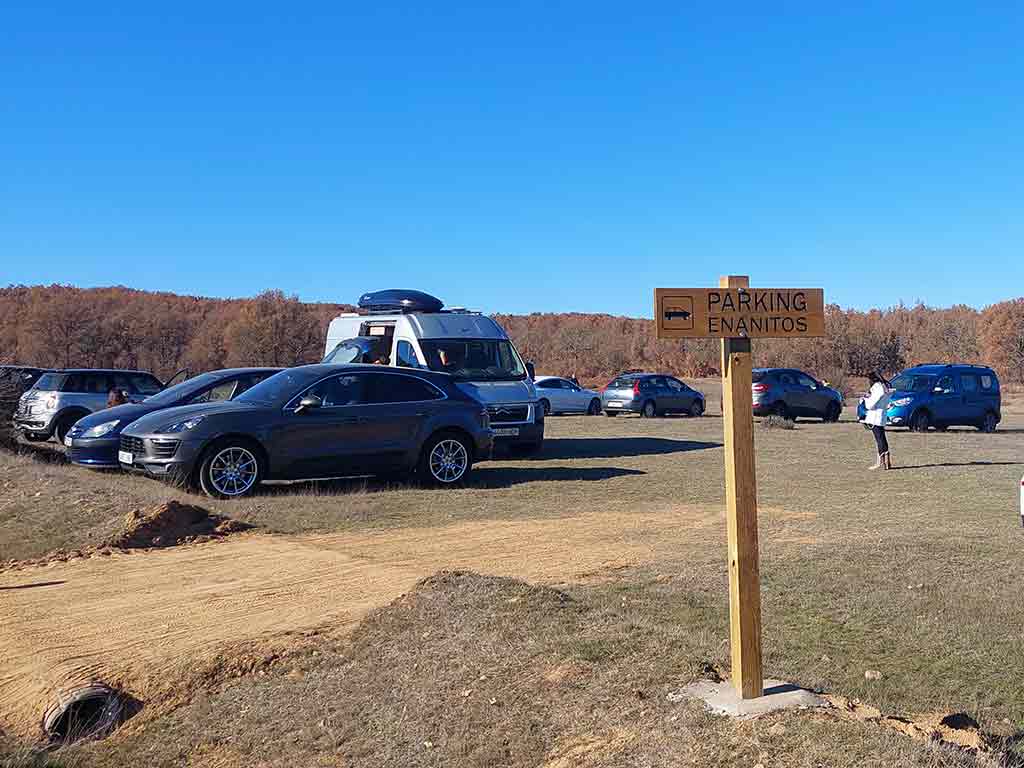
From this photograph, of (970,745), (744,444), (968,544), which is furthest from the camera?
(968,544)

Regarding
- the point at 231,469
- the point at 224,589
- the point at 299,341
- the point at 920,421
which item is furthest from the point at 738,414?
the point at 299,341

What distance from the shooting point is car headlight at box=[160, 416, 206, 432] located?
13023mm

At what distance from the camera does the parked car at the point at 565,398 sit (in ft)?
116

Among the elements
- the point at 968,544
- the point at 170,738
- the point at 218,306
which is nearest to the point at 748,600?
the point at 170,738

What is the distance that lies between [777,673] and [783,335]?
1.90 meters

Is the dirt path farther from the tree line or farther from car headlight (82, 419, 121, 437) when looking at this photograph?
the tree line

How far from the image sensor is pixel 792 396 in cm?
3178

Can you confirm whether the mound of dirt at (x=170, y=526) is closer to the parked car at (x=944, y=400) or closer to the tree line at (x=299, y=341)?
the parked car at (x=944, y=400)

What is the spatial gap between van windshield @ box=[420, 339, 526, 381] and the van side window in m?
0.23

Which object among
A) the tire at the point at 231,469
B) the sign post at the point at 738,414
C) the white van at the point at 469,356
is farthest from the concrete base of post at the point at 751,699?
the white van at the point at 469,356

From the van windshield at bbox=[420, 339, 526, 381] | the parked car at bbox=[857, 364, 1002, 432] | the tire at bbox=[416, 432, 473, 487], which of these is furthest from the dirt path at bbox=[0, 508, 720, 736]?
the parked car at bbox=[857, 364, 1002, 432]

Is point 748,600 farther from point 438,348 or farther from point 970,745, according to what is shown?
point 438,348

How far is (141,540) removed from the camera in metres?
10.3

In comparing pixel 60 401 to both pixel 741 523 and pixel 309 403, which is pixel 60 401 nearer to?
pixel 309 403
